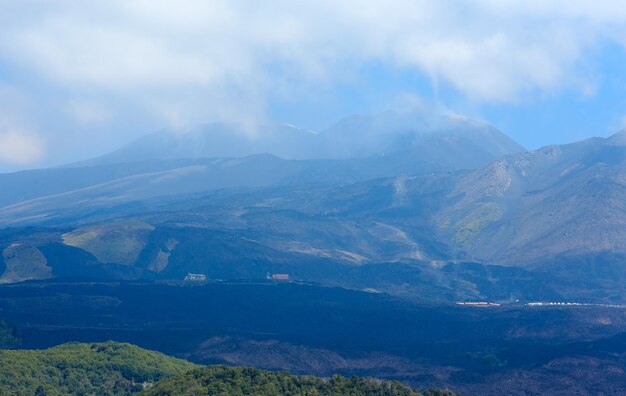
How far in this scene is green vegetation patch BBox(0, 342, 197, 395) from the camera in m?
67.6

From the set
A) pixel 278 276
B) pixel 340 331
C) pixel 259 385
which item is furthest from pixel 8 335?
pixel 278 276

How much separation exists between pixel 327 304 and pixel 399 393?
84767mm

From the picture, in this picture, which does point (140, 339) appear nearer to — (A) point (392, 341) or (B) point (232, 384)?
(A) point (392, 341)

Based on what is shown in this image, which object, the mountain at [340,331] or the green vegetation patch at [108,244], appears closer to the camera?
the mountain at [340,331]

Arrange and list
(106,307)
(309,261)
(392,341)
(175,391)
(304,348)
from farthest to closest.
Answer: (309,261)
(106,307)
(392,341)
(304,348)
(175,391)

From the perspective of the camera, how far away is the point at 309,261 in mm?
194000

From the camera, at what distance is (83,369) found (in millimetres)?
74000

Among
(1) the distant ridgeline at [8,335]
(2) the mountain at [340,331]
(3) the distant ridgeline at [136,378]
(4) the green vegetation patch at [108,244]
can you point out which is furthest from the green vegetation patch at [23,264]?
(3) the distant ridgeline at [136,378]

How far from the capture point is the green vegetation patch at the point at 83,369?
67.6m

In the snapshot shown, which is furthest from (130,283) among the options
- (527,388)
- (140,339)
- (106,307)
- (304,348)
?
(527,388)

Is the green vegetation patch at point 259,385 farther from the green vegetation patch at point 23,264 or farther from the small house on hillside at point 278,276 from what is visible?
the small house on hillside at point 278,276

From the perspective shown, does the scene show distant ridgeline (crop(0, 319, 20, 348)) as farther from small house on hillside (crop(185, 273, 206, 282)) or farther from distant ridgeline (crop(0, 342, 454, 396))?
small house on hillside (crop(185, 273, 206, 282))

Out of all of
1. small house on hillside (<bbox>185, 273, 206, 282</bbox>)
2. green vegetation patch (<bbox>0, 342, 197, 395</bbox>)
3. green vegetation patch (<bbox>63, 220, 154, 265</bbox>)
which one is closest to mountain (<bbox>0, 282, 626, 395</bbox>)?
green vegetation patch (<bbox>0, 342, 197, 395</bbox>)

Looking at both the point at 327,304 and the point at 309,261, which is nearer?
the point at 327,304
